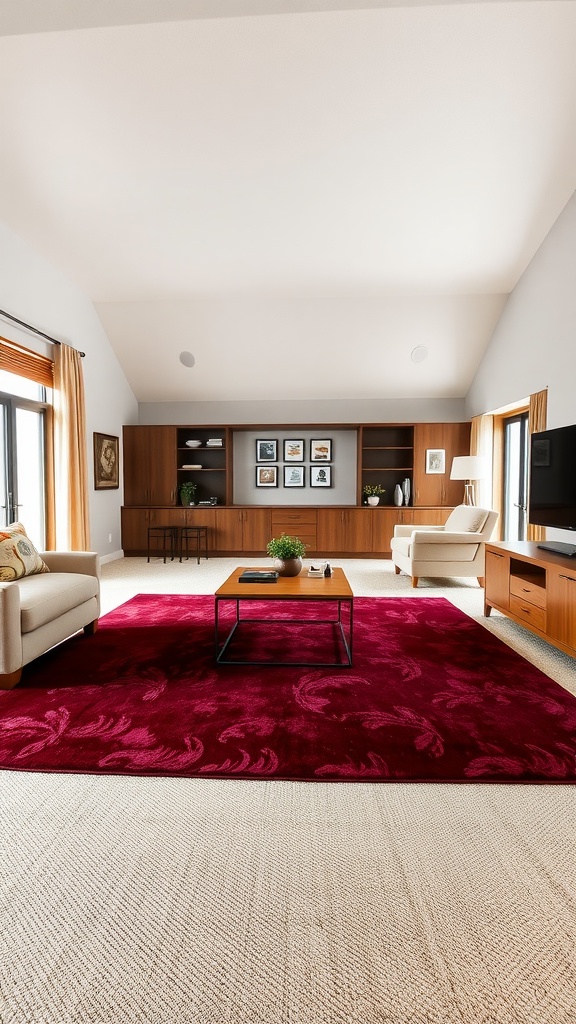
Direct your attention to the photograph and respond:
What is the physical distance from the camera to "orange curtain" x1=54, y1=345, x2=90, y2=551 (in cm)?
577

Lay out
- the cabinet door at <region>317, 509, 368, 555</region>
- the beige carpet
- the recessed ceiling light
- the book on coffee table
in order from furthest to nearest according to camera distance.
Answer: the cabinet door at <region>317, 509, 368, 555</region> → the recessed ceiling light → the book on coffee table → the beige carpet

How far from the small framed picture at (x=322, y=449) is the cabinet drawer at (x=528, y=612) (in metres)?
4.68

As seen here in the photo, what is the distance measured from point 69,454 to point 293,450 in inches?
143

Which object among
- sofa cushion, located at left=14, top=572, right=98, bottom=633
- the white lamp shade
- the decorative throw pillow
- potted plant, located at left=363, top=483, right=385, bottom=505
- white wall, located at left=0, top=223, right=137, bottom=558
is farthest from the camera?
potted plant, located at left=363, top=483, right=385, bottom=505

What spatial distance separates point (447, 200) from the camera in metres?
4.82

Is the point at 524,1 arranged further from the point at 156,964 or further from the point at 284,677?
the point at 156,964

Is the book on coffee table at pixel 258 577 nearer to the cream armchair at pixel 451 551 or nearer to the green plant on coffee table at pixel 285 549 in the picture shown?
the green plant on coffee table at pixel 285 549

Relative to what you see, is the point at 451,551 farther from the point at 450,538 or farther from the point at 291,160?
the point at 291,160

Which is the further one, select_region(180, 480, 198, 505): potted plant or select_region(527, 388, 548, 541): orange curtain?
select_region(180, 480, 198, 505): potted plant

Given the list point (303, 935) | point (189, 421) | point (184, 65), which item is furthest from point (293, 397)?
point (303, 935)

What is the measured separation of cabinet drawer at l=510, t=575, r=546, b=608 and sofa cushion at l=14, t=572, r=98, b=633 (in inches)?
129

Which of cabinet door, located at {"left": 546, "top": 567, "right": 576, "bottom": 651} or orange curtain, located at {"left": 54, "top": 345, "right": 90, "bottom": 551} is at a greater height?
orange curtain, located at {"left": 54, "top": 345, "right": 90, "bottom": 551}

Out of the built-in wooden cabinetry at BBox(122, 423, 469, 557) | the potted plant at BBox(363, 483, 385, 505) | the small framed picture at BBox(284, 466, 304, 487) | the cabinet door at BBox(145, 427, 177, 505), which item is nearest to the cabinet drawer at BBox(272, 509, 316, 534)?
the built-in wooden cabinetry at BBox(122, 423, 469, 557)

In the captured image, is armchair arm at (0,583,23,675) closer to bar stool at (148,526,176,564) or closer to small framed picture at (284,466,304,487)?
bar stool at (148,526,176,564)
